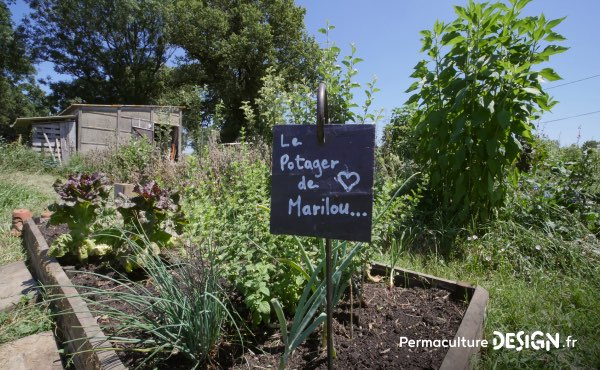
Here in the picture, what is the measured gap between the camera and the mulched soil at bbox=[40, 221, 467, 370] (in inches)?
56.9

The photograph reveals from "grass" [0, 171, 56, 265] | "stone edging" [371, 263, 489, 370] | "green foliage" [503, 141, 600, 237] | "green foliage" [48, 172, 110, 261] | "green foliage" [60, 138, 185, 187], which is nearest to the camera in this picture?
"stone edging" [371, 263, 489, 370]

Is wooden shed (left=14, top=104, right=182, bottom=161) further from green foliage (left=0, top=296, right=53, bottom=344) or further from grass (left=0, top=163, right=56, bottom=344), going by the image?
green foliage (left=0, top=296, right=53, bottom=344)

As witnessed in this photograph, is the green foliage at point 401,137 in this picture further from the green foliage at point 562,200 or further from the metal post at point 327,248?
the metal post at point 327,248

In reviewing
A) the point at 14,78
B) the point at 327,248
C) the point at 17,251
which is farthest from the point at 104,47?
the point at 327,248

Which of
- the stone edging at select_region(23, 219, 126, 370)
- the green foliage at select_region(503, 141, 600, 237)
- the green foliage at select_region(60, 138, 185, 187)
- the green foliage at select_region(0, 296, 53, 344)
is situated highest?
the green foliage at select_region(60, 138, 185, 187)

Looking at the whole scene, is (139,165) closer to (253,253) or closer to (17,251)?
(17,251)

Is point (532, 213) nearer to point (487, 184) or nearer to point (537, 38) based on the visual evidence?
point (487, 184)

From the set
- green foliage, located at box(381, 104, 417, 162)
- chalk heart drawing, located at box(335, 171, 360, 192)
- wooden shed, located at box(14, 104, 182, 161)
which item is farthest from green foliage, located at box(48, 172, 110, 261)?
wooden shed, located at box(14, 104, 182, 161)

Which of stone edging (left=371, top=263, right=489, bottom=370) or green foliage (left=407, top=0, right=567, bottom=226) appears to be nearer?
stone edging (left=371, top=263, right=489, bottom=370)

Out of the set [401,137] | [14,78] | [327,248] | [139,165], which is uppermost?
[14,78]

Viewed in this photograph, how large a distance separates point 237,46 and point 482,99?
1969 centimetres

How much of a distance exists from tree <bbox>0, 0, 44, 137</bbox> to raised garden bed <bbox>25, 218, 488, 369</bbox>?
27763 mm

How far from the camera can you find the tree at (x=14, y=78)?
21.0 meters

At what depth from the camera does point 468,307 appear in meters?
1.73
